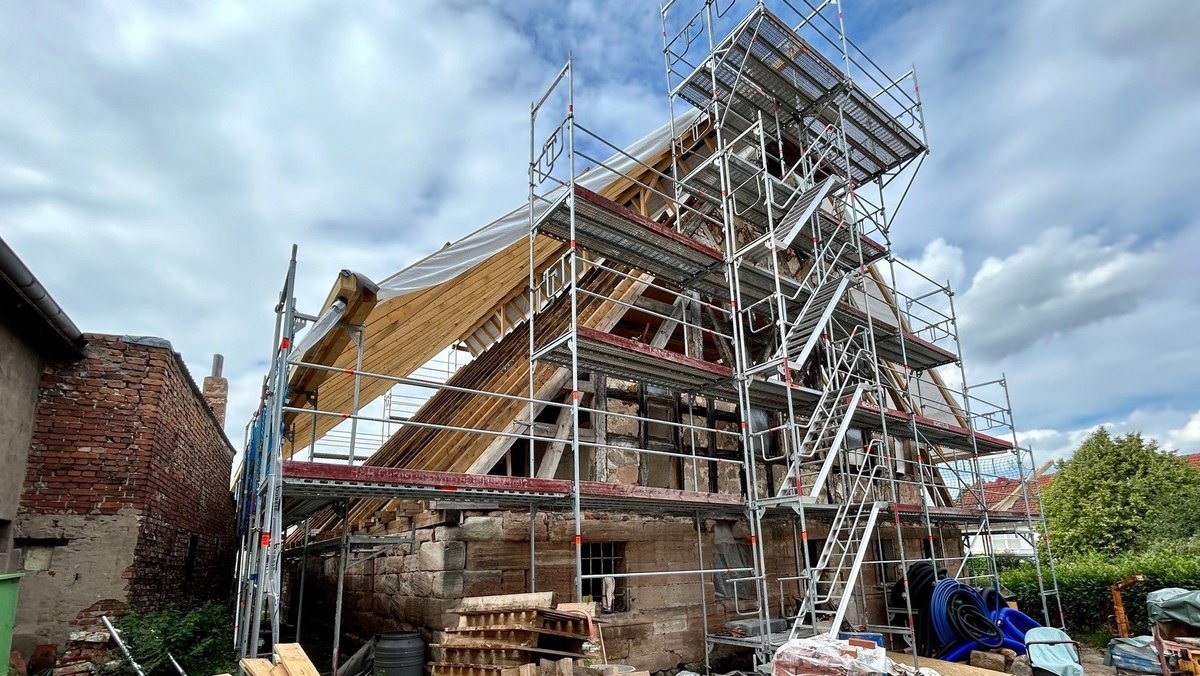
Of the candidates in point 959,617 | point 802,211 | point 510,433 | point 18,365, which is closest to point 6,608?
point 18,365

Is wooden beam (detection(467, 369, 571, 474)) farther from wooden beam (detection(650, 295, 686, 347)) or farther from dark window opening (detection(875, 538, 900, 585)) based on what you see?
dark window opening (detection(875, 538, 900, 585))

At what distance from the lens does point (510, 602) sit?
6480 millimetres

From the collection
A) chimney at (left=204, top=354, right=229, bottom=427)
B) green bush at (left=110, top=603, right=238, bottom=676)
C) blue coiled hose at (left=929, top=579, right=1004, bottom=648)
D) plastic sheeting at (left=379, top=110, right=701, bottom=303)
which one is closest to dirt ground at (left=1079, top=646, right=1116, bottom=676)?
blue coiled hose at (left=929, top=579, right=1004, bottom=648)

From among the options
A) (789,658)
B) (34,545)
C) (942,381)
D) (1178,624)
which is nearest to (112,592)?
(34,545)

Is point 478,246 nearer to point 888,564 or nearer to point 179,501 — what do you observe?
point 179,501

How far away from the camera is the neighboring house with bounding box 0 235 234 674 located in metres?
6.74

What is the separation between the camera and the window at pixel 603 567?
30.8 ft

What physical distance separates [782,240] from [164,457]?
31.3 feet

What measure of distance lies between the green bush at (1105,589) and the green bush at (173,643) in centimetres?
1747

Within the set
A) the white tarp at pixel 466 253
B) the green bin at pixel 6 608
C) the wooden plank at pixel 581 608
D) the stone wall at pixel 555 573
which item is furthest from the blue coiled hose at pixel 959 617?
the green bin at pixel 6 608

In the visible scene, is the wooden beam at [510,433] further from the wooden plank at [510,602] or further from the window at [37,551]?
the window at [37,551]

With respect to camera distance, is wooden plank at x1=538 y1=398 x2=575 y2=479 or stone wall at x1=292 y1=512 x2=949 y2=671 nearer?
stone wall at x1=292 y1=512 x2=949 y2=671

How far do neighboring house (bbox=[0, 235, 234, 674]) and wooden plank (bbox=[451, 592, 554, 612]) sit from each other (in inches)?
150

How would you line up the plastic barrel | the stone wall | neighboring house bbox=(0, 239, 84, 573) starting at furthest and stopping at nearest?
the stone wall
the plastic barrel
neighboring house bbox=(0, 239, 84, 573)
